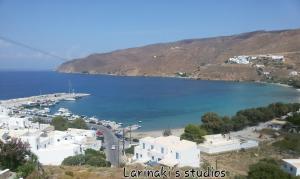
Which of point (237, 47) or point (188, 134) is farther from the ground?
point (237, 47)

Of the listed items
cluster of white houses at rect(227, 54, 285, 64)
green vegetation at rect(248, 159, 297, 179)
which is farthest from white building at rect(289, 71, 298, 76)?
green vegetation at rect(248, 159, 297, 179)

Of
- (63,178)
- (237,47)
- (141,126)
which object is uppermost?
(237,47)

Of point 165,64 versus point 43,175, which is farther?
point 165,64

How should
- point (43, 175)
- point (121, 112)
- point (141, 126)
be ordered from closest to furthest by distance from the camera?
point (43, 175) < point (141, 126) < point (121, 112)

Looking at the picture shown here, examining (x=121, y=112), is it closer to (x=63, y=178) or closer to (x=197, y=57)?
(x=63, y=178)

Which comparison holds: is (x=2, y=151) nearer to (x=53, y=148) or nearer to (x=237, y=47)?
(x=53, y=148)

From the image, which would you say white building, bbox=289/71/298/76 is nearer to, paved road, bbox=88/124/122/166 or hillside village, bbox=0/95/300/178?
hillside village, bbox=0/95/300/178

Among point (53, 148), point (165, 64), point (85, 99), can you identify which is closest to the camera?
point (53, 148)

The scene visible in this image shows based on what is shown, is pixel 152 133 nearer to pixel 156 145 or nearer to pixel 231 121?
pixel 231 121

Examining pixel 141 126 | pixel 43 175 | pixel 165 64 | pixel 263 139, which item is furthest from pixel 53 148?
pixel 165 64
